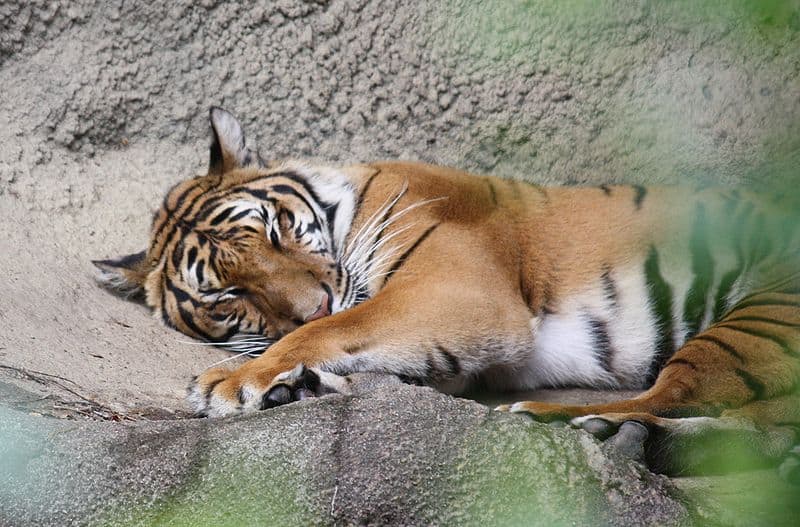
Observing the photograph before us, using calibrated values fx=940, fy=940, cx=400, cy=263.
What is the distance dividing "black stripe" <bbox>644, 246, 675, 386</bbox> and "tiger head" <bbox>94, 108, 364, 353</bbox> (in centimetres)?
98

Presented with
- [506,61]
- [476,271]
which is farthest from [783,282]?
[506,61]

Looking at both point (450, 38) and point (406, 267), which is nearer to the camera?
point (406, 267)

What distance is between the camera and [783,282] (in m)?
3.02

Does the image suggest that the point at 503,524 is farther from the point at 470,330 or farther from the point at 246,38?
the point at 246,38

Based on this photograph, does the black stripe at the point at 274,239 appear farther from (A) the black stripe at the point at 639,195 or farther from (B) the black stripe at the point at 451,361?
(A) the black stripe at the point at 639,195

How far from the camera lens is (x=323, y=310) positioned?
9.89 ft

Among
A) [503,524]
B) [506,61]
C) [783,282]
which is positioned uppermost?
[506,61]

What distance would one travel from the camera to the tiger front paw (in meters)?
2.48

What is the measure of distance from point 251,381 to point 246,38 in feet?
7.08

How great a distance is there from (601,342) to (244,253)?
1.23 meters

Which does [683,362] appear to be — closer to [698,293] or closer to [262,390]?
[698,293]

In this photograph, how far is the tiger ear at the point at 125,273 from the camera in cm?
354

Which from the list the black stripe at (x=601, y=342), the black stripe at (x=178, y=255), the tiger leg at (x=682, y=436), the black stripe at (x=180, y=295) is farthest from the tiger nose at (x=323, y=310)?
the tiger leg at (x=682, y=436)

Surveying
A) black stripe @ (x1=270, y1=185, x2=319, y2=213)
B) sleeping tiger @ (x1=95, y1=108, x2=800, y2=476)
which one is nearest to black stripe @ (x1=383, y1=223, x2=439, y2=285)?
sleeping tiger @ (x1=95, y1=108, x2=800, y2=476)
